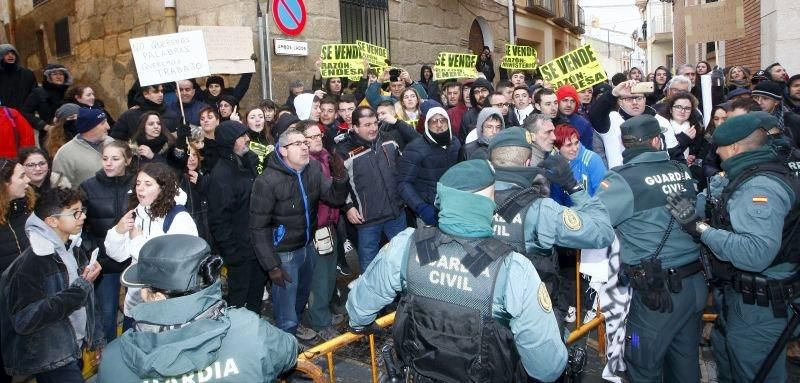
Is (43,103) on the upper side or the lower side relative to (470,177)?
upper

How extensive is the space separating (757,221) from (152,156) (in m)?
4.67

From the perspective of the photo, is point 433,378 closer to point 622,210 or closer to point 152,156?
point 622,210

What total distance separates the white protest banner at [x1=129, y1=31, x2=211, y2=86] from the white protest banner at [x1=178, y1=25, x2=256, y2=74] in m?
1.56

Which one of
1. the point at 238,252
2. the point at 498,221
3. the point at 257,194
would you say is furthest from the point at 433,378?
the point at 238,252

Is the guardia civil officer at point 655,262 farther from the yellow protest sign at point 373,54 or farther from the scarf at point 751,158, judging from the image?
the yellow protest sign at point 373,54

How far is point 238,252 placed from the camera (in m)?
5.43

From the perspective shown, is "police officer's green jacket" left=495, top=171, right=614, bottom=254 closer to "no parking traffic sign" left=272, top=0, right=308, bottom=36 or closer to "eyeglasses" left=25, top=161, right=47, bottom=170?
"eyeglasses" left=25, top=161, right=47, bottom=170

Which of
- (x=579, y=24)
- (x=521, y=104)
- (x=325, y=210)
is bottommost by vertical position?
(x=325, y=210)

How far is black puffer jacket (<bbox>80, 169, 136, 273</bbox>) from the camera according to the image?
4742 millimetres

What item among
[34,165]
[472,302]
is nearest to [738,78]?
[472,302]

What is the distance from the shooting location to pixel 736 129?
11.8ft

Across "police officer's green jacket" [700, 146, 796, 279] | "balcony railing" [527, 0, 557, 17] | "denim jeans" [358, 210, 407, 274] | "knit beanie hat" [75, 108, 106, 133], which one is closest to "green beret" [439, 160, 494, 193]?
"police officer's green jacket" [700, 146, 796, 279]

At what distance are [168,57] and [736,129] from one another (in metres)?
5.55

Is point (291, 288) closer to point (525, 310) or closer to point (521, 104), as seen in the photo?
point (525, 310)
